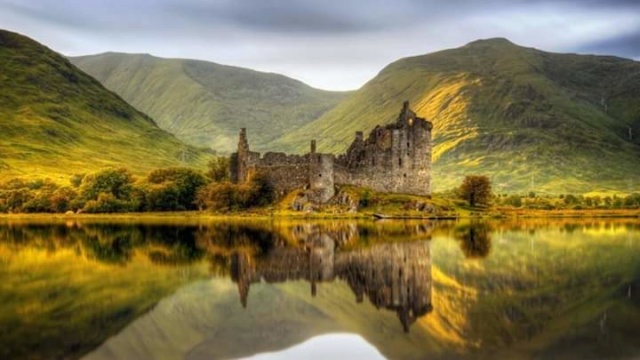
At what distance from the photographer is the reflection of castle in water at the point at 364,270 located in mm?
22645

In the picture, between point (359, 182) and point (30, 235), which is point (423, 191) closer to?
point (359, 182)

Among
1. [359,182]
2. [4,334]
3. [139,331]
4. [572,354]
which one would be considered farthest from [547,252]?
[359,182]

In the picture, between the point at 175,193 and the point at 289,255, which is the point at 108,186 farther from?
the point at 289,255

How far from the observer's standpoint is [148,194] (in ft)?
301

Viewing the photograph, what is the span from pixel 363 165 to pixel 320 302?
66140 mm

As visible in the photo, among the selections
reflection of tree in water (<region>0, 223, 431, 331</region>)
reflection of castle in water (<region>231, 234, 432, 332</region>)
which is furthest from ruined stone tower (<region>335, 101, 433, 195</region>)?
reflection of castle in water (<region>231, 234, 432, 332</region>)

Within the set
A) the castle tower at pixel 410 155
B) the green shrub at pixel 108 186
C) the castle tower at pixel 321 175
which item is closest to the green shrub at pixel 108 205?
the green shrub at pixel 108 186

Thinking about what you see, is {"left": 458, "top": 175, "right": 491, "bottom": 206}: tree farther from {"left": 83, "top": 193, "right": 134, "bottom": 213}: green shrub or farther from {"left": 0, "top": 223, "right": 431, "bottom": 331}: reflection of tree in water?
{"left": 83, "top": 193, "right": 134, "bottom": 213}: green shrub

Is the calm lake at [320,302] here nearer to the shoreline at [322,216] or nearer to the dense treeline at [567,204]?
the shoreline at [322,216]

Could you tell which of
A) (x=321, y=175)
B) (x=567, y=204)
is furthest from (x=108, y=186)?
(x=567, y=204)

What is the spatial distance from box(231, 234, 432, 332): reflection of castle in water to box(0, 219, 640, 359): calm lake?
0.08 metres

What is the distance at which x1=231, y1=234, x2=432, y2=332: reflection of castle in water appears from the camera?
22.6 meters

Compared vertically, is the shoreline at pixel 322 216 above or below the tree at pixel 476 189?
below

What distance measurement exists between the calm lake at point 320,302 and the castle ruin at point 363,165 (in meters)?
42.6
